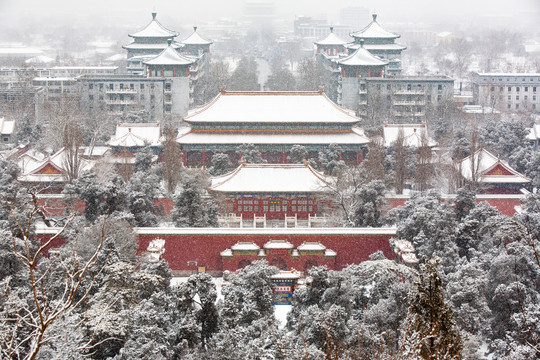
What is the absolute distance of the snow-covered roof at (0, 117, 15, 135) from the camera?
1711 inches

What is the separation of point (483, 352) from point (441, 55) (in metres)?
75.1

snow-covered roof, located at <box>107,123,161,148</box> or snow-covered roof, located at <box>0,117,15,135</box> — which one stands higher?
snow-covered roof, located at <box>107,123,161,148</box>

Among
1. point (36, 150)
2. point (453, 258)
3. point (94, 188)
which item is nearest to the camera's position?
point (453, 258)

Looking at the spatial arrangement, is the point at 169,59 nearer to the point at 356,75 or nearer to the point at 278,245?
the point at 356,75

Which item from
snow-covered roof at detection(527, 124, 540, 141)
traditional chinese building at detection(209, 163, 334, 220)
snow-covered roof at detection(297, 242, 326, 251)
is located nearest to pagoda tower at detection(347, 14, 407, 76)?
snow-covered roof at detection(527, 124, 540, 141)

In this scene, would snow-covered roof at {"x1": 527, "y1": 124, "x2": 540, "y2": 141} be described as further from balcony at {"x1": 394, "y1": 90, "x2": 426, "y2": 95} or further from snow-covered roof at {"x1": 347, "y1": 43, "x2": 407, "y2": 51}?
snow-covered roof at {"x1": 347, "y1": 43, "x2": 407, "y2": 51}

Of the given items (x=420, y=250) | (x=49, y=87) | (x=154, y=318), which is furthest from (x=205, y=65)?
(x=154, y=318)

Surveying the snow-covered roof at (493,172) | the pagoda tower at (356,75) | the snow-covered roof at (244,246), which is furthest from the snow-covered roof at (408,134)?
the snow-covered roof at (244,246)

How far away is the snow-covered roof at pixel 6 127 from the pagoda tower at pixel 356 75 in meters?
20.5

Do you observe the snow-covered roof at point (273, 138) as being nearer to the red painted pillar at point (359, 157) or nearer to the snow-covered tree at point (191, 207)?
the red painted pillar at point (359, 157)

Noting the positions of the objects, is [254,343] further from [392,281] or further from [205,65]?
[205,65]

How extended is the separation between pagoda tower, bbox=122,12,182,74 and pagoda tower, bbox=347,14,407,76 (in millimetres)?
14196

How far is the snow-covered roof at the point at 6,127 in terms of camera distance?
43447 millimetres

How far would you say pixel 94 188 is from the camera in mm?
24656
